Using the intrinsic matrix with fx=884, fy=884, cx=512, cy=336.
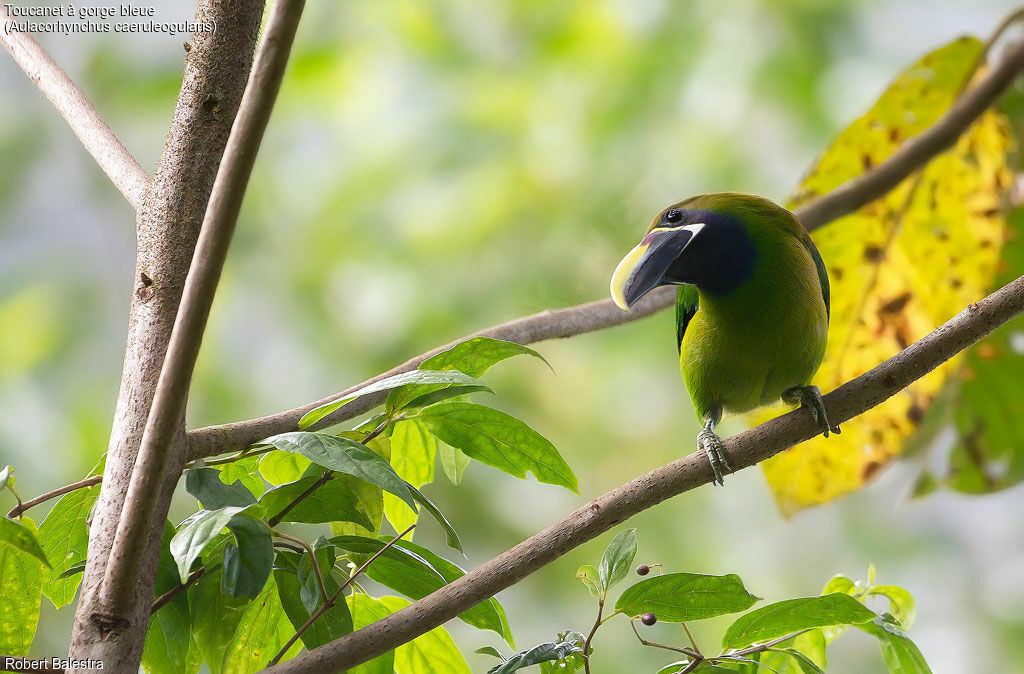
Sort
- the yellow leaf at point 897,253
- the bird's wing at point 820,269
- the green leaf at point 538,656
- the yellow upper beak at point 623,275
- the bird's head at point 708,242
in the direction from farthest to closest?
the yellow leaf at point 897,253 → the bird's wing at point 820,269 → the bird's head at point 708,242 → the yellow upper beak at point 623,275 → the green leaf at point 538,656

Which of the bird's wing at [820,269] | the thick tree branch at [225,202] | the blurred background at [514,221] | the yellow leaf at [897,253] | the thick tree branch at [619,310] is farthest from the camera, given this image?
the blurred background at [514,221]

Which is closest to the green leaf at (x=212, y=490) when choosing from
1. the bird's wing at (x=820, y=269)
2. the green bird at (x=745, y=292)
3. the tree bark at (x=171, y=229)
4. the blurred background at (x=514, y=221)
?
the tree bark at (x=171, y=229)

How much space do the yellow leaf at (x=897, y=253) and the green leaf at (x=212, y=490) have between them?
1023 mm

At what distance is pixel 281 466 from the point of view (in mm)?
800

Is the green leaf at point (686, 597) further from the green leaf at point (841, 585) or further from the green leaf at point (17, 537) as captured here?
the green leaf at point (17, 537)

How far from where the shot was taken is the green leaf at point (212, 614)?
69 cm

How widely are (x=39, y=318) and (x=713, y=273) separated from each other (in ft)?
6.00

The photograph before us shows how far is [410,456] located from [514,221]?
1.65 meters

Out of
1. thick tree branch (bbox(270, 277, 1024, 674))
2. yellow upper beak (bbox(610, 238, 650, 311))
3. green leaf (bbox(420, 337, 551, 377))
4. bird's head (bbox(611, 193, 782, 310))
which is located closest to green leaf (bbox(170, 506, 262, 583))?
thick tree branch (bbox(270, 277, 1024, 674))

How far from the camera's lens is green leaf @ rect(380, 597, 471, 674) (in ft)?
2.62

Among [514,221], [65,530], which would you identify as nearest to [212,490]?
[65,530]

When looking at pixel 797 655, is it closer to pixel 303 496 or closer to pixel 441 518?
pixel 441 518

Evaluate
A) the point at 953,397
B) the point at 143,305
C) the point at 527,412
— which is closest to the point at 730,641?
the point at 143,305

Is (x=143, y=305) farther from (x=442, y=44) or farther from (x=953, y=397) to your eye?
(x=442, y=44)
